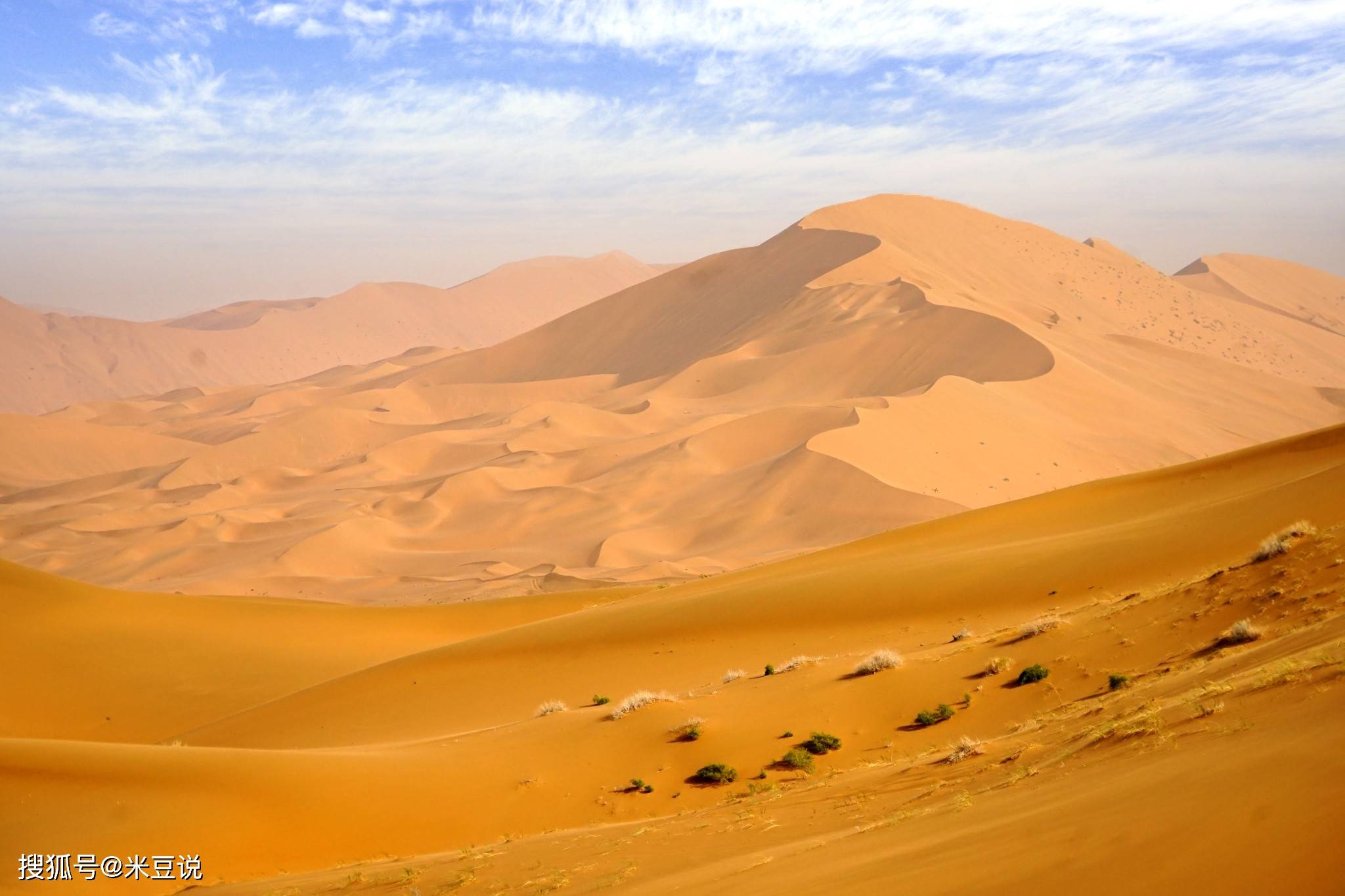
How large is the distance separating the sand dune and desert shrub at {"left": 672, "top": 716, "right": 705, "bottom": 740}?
156 m

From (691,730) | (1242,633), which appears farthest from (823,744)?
(1242,633)

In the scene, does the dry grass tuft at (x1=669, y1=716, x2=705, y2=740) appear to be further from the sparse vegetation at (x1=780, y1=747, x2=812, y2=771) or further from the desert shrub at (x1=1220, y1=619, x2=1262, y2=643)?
the desert shrub at (x1=1220, y1=619, x2=1262, y2=643)

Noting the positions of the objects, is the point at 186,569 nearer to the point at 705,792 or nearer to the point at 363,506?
the point at 363,506

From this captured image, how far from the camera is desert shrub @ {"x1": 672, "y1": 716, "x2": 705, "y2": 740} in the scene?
1041 centimetres

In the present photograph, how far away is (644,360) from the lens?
73.1m

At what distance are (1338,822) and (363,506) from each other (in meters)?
44.4

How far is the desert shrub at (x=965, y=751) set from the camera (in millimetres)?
7727

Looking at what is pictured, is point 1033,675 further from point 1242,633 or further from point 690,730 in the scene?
point 690,730

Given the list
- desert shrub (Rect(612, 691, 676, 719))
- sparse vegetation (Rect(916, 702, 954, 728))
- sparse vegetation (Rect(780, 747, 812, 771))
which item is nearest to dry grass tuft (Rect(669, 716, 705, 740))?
desert shrub (Rect(612, 691, 676, 719))

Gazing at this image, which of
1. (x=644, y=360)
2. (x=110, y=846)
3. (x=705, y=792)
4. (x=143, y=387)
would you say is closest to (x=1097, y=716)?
(x=705, y=792)

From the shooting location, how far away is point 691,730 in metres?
10.4

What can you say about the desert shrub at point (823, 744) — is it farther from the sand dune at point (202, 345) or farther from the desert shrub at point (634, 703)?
the sand dune at point (202, 345)

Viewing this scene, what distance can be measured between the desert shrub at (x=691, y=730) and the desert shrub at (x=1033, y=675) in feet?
9.68

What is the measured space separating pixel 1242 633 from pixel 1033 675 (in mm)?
1892
